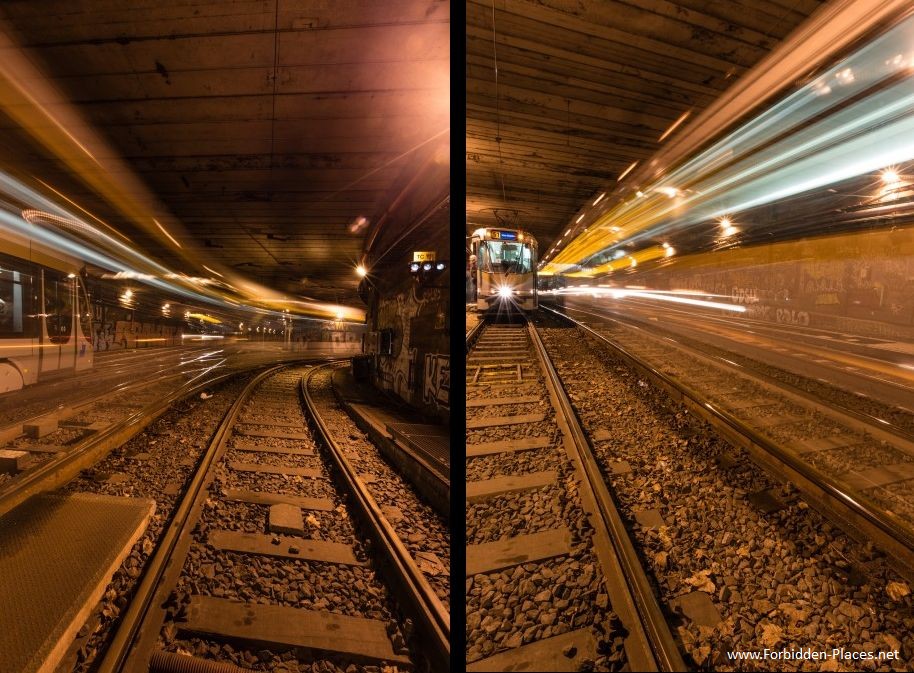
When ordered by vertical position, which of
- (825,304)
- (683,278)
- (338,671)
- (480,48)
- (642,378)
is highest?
(480,48)

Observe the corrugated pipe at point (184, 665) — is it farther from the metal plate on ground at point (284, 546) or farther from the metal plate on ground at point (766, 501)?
the metal plate on ground at point (766, 501)

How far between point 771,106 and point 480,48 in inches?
146

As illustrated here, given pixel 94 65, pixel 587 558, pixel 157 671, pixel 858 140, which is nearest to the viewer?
pixel 157 671

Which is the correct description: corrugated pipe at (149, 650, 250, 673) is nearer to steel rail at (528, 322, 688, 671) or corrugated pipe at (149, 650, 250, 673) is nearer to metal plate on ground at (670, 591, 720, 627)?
steel rail at (528, 322, 688, 671)

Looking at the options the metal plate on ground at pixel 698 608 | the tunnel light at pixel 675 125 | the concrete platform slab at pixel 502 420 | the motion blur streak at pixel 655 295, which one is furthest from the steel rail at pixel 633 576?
the motion blur streak at pixel 655 295

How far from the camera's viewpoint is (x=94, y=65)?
2.79 meters

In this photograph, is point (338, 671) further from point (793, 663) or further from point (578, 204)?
point (578, 204)

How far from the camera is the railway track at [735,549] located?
141cm

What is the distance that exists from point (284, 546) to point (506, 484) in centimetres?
164

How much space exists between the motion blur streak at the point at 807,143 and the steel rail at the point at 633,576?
4093 millimetres

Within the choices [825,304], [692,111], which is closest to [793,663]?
[692,111]

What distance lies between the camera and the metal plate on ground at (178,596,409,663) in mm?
1787

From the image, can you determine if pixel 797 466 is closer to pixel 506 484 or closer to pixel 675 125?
pixel 506 484

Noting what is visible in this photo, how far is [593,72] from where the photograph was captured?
349 cm
